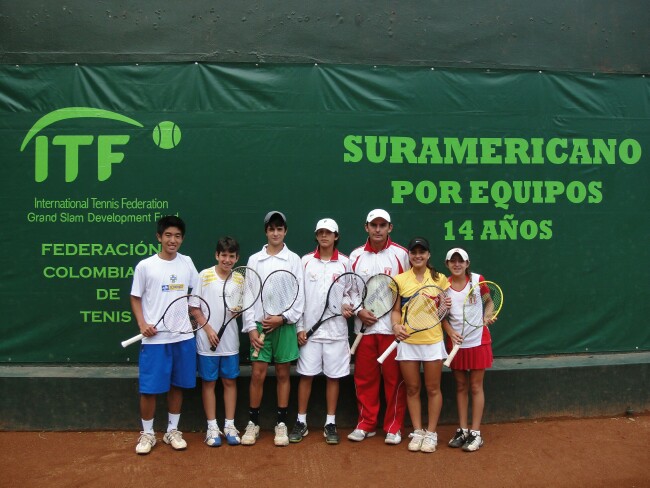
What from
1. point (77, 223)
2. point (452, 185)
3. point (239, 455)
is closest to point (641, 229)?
point (452, 185)

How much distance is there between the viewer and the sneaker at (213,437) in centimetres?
478

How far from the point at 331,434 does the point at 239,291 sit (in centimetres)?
130

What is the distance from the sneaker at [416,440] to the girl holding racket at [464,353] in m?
0.23

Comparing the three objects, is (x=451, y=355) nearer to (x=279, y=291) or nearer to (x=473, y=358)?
(x=473, y=358)

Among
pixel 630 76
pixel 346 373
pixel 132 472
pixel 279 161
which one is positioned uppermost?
pixel 630 76

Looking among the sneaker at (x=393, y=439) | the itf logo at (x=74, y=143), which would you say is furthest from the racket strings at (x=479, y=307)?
the itf logo at (x=74, y=143)

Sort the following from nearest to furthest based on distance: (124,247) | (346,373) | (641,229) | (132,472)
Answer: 1. (132,472)
2. (346,373)
3. (124,247)
4. (641,229)

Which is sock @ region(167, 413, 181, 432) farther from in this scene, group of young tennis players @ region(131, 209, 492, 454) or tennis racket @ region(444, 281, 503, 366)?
tennis racket @ region(444, 281, 503, 366)

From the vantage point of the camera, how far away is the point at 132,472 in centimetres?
436

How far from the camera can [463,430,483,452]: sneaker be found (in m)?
4.70

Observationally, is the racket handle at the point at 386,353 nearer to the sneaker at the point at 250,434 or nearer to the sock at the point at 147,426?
the sneaker at the point at 250,434

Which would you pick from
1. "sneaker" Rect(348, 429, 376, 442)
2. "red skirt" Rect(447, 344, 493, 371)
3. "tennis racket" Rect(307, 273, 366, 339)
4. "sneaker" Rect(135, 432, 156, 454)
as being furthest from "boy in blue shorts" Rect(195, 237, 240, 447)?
"red skirt" Rect(447, 344, 493, 371)

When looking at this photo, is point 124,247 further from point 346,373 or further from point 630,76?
point 630,76

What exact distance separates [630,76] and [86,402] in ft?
18.4
